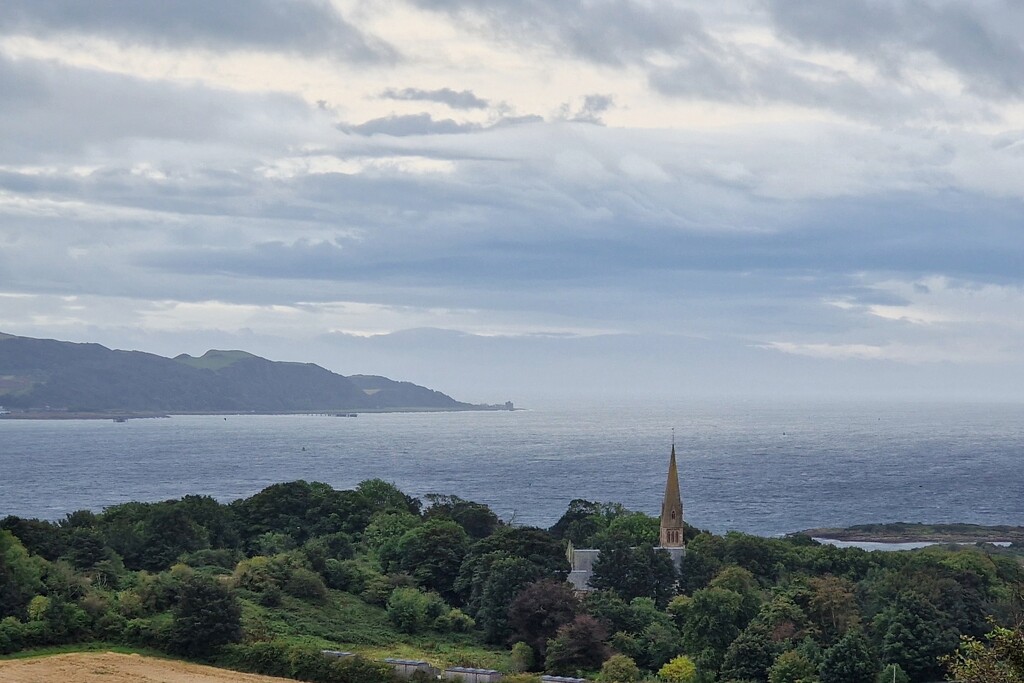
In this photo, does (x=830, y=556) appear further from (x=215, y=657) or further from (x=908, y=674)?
(x=215, y=657)

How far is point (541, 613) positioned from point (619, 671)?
5513 millimetres

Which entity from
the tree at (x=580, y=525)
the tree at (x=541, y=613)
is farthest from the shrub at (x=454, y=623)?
the tree at (x=580, y=525)

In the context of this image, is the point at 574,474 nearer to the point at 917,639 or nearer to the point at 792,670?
the point at 917,639

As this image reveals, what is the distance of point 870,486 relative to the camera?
12712cm

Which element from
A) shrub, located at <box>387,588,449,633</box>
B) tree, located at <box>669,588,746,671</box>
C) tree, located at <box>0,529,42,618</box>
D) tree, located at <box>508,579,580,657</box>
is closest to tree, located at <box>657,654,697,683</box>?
tree, located at <box>669,588,746,671</box>

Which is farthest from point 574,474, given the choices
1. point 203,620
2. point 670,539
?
point 203,620

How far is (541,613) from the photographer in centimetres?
4056

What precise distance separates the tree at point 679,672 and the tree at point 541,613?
4286mm

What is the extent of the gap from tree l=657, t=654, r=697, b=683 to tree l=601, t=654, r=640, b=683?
3.35 feet

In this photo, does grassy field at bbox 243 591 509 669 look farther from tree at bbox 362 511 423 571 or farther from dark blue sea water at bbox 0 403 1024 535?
dark blue sea water at bbox 0 403 1024 535

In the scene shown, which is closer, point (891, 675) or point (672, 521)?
point (891, 675)

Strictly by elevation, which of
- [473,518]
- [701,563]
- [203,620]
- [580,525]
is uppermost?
[473,518]

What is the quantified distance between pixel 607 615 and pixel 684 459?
121 meters

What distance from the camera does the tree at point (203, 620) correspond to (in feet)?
124
